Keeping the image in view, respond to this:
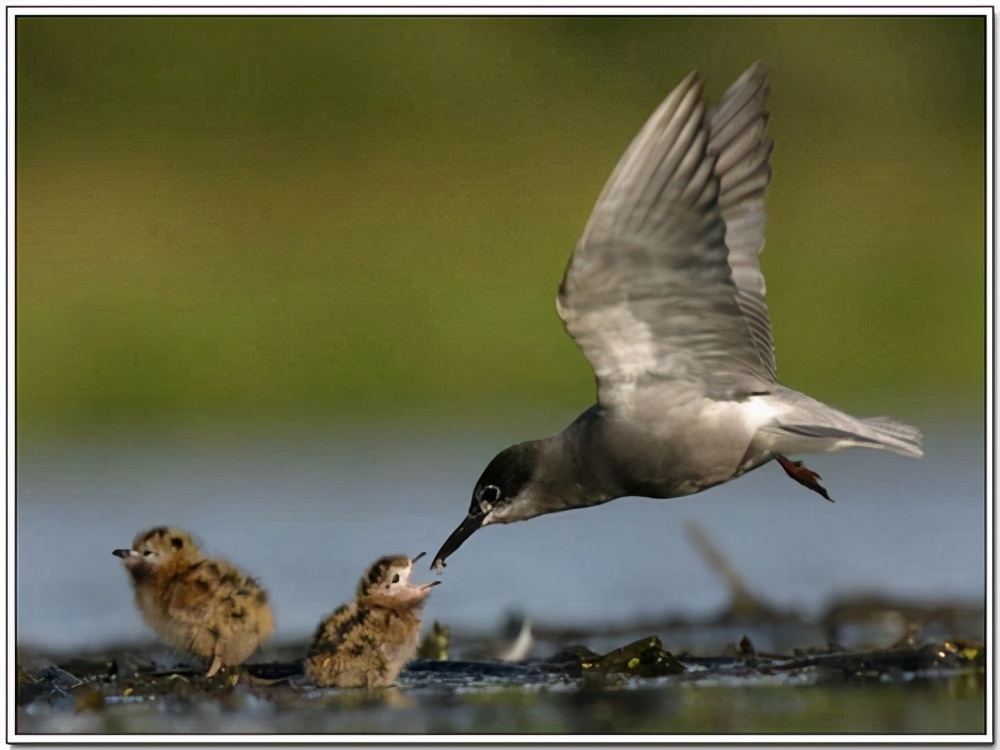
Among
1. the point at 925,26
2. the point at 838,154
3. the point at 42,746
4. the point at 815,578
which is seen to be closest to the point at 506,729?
the point at 815,578

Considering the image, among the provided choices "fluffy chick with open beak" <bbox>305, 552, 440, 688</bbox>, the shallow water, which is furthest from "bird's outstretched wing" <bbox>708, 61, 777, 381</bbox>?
"fluffy chick with open beak" <bbox>305, 552, 440, 688</bbox>

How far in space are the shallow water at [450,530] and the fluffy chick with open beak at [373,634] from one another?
75 mm

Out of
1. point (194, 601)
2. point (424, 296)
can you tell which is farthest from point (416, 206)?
point (194, 601)

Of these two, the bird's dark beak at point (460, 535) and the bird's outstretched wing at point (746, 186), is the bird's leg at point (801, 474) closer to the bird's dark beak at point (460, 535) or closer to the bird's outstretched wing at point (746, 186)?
the bird's outstretched wing at point (746, 186)

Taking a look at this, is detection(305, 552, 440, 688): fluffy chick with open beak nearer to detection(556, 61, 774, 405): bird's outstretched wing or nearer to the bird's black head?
the bird's black head

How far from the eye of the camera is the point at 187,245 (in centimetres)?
257

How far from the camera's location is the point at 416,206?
2600 millimetres

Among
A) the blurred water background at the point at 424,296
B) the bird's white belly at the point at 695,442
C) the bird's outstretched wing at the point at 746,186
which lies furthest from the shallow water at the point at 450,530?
Result: the bird's outstretched wing at the point at 746,186

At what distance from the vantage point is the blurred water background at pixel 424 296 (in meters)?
2.48

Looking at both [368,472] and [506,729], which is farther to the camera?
[368,472]

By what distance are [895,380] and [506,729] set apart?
0.96 metres

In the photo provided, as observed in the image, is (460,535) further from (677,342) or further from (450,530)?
(677,342)
